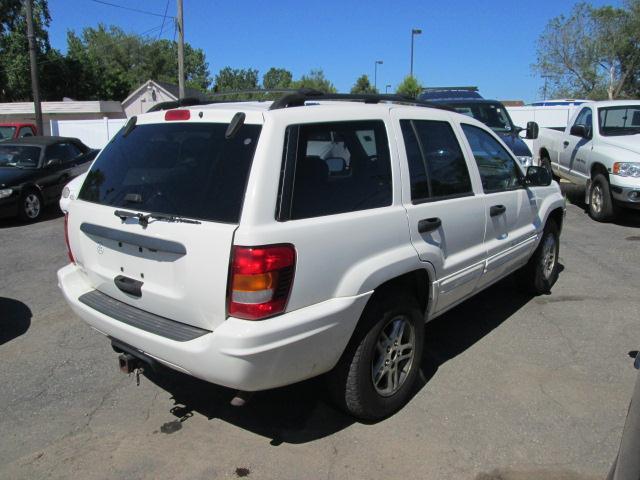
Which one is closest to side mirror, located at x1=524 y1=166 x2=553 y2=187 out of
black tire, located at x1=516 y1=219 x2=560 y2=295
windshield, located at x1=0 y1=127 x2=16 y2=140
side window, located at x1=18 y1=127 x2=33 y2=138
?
black tire, located at x1=516 y1=219 x2=560 y2=295

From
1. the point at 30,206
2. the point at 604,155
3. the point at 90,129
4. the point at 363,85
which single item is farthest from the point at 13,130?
the point at 363,85

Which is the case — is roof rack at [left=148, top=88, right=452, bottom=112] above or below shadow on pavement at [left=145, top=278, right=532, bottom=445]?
above

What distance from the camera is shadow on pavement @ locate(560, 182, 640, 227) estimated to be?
9180 millimetres

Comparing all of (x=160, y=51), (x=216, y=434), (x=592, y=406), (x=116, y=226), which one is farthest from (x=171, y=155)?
(x=160, y=51)

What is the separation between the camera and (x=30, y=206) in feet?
32.7

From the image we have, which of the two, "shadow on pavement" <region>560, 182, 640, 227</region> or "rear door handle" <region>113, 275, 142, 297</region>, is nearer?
"rear door handle" <region>113, 275, 142, 297</region>

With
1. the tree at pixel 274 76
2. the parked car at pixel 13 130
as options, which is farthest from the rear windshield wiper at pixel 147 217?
the tree at pixel 274 76

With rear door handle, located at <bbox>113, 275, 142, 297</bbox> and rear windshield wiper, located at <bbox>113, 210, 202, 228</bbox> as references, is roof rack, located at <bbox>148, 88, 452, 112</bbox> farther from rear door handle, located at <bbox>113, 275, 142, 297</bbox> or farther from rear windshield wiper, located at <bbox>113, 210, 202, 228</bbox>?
rear door handle, located at <bbox>113, 275, 142, 297</bbox>

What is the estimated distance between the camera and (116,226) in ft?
10.1

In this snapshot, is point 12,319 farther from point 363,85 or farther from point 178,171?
point 363,85

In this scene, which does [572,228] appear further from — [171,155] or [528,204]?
[171,155]

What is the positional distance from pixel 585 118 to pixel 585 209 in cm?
168

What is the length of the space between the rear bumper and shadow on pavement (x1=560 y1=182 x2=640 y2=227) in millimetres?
7854

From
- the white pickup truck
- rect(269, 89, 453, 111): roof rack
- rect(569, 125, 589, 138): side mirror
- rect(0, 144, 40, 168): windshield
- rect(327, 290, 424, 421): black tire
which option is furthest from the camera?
rect(0, 144, 40, 168): windshield
